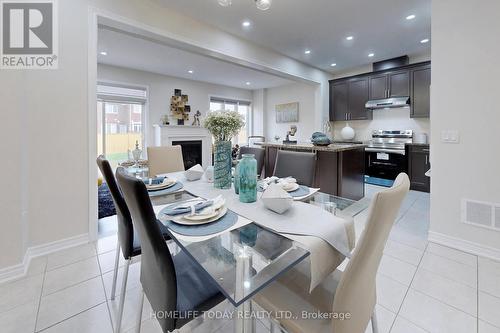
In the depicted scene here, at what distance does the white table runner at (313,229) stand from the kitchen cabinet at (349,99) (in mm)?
4810

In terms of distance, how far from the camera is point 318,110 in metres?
5.70

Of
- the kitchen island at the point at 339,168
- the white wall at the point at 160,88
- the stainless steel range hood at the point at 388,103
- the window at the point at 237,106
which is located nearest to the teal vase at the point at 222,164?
the kitchen island at the point at 339,168

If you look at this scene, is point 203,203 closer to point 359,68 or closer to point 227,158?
point 227,158

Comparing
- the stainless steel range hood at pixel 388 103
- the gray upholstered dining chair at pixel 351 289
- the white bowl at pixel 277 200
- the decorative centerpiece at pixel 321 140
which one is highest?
the stainless steel range hood at pixel 388 103

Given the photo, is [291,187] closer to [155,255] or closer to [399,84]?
[155,255]

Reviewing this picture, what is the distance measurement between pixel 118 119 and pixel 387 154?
6157mm

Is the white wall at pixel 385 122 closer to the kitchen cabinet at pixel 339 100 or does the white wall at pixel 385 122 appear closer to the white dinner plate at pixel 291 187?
the kitchen cabinet at pixel 339 100

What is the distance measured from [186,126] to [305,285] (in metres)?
5.82

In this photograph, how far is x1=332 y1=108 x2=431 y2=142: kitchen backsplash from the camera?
15.6ft

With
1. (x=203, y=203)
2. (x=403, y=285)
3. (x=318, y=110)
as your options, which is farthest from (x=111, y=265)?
(x=318, y=110)

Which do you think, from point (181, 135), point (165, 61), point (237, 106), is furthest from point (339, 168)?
point (237, 106)

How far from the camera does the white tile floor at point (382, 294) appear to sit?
139 cm

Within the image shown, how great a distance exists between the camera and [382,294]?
1.64 metres

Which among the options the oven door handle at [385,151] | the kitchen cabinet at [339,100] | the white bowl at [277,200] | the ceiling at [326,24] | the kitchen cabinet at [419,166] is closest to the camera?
the white bowl at [277,200]
